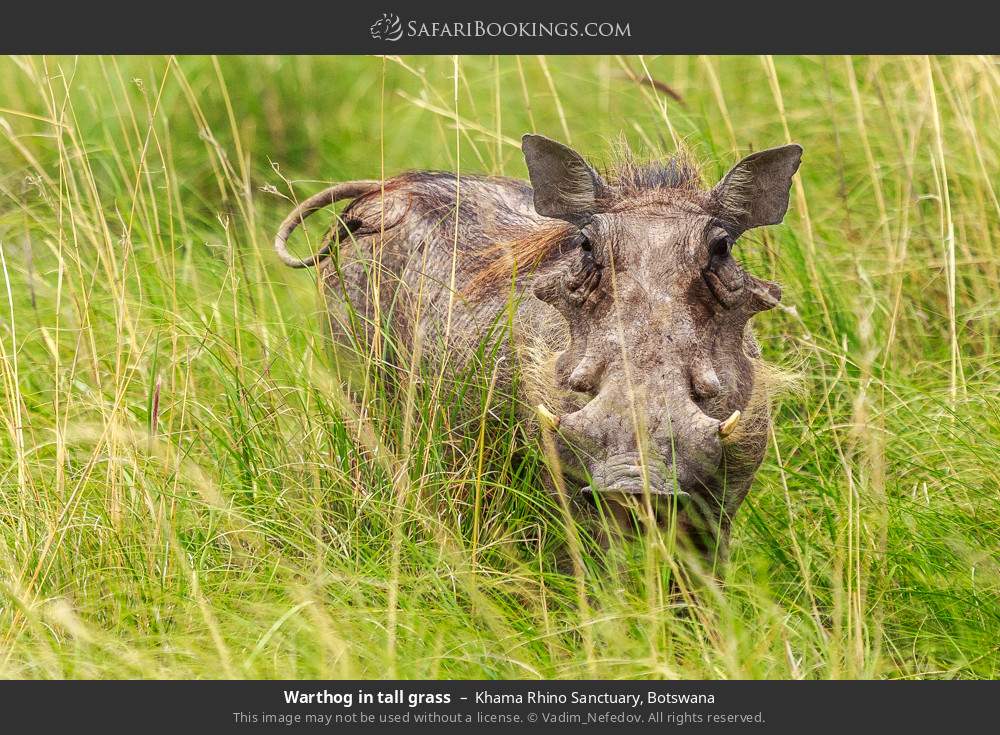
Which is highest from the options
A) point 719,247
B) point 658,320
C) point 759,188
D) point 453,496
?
point 759,188

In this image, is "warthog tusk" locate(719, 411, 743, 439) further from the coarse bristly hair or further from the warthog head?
the coarse bristly hair

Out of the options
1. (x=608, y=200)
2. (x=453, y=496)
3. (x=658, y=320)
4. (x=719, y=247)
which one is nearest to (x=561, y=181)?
(x=608, y=200)

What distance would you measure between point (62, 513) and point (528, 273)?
133 centimetres

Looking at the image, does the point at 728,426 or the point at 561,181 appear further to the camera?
the point at 561,181

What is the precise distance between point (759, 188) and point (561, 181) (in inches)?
19.3

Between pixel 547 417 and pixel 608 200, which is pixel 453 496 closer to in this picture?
pixel 547 417

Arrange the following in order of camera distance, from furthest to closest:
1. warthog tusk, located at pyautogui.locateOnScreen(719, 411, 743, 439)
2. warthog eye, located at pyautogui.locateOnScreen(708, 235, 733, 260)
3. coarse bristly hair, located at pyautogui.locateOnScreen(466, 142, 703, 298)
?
coarse bristly hair, located at pyautogui.locateOnScreen(466, 142, 703, 298) < warthog eye, located at pyautogui.locateOnScreen(708, 235, 733, 260) < warthog tusk, located at pyautogui.locateOnScreen(719, 411, 743, 439)

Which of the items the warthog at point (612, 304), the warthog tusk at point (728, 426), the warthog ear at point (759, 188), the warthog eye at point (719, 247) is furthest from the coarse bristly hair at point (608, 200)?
the warthog tusk at point (728, 426)

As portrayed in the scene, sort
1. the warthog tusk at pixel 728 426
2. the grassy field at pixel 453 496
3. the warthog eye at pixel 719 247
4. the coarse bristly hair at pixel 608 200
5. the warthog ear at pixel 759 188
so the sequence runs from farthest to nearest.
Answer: the coarse bristly hair at pixel 608 200 → the warthog ear at pixel 759 188 → the warthog eye at pixel 719 247 → the grassy field at pixel 453 496 → the warthog tusk at pixel 728 426

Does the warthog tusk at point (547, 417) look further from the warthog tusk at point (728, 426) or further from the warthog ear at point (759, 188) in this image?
the warthog ear at point (759, 188)

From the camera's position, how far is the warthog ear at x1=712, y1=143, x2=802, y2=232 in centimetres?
352

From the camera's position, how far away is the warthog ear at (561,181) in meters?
3.56

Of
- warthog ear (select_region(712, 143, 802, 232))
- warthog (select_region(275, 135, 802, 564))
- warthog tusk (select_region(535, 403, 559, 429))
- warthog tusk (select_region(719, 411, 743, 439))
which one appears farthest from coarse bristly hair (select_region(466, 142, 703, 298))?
warthog tusk (select_region(719, 411, 743, 439))

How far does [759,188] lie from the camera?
3559mm
